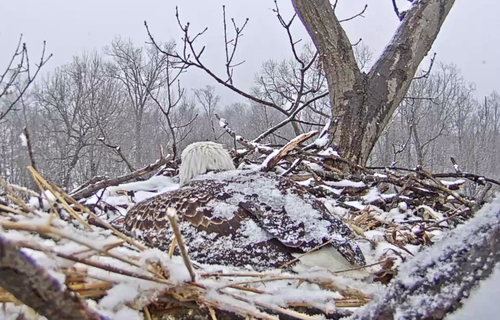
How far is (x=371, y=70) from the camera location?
3443 mm

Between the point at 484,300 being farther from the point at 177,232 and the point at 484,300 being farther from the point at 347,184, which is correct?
the point at 347,184

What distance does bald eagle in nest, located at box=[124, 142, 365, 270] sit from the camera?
3.85 feet

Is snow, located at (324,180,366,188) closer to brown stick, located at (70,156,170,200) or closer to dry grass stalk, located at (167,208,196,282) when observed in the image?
brown stick, located at (70,156,170,200)

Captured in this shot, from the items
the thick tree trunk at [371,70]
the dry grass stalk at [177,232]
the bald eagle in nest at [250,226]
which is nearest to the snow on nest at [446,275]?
the dry grass stalk at [177,232]

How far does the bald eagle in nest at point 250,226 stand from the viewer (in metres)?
1.17

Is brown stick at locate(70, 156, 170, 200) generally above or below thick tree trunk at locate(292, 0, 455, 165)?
below

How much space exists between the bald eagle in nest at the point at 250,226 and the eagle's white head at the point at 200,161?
476 millimetres

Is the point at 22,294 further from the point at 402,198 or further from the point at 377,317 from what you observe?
the point at 402,198

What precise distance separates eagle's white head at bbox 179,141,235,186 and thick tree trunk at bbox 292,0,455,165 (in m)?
1.43

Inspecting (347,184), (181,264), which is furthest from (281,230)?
(347,184)

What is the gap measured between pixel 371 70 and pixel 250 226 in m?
2.58

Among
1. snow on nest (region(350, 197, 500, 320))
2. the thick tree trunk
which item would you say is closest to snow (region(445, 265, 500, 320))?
snow on nest (region(350, 197, 500, 320))

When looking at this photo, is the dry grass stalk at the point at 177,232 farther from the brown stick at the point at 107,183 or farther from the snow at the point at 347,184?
the snow at the point at 347,184

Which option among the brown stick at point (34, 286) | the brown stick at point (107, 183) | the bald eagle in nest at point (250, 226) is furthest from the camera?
the brown stick at point (107, 183)
